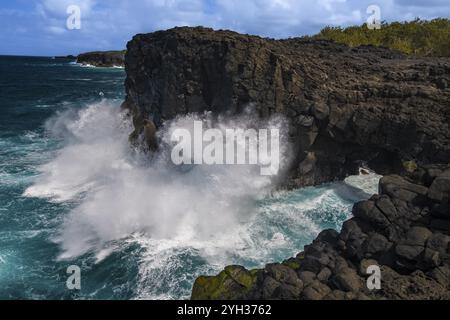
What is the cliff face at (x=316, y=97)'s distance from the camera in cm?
2459

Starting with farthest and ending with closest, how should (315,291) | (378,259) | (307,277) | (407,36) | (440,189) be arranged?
(407,36) < (440,189) < (378,259) < (307,277) < (315,291)

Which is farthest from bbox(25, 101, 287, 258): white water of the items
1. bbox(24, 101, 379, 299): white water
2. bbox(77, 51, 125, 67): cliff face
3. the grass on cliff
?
bbox(77, 51, 125, 67): cliff face

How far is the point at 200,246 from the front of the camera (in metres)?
20.5

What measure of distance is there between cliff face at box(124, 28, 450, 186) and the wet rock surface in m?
8.33

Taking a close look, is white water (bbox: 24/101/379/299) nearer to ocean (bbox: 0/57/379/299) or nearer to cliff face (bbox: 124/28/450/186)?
ocean (bbox: 0/57/379/299)

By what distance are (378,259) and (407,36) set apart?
2492 inches

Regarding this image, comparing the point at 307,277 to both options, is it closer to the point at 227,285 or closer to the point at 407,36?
the point at 227,285

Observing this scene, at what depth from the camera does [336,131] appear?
2580cm

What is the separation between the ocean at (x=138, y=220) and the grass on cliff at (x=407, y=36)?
40664 mm

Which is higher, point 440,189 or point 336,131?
point 336,131

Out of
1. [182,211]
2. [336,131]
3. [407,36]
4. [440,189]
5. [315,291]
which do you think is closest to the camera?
[315,291]

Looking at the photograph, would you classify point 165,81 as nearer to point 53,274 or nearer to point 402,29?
point 53,274

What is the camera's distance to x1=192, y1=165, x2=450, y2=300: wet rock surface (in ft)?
39.6

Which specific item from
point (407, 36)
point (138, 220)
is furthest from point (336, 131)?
point (407, 36)
